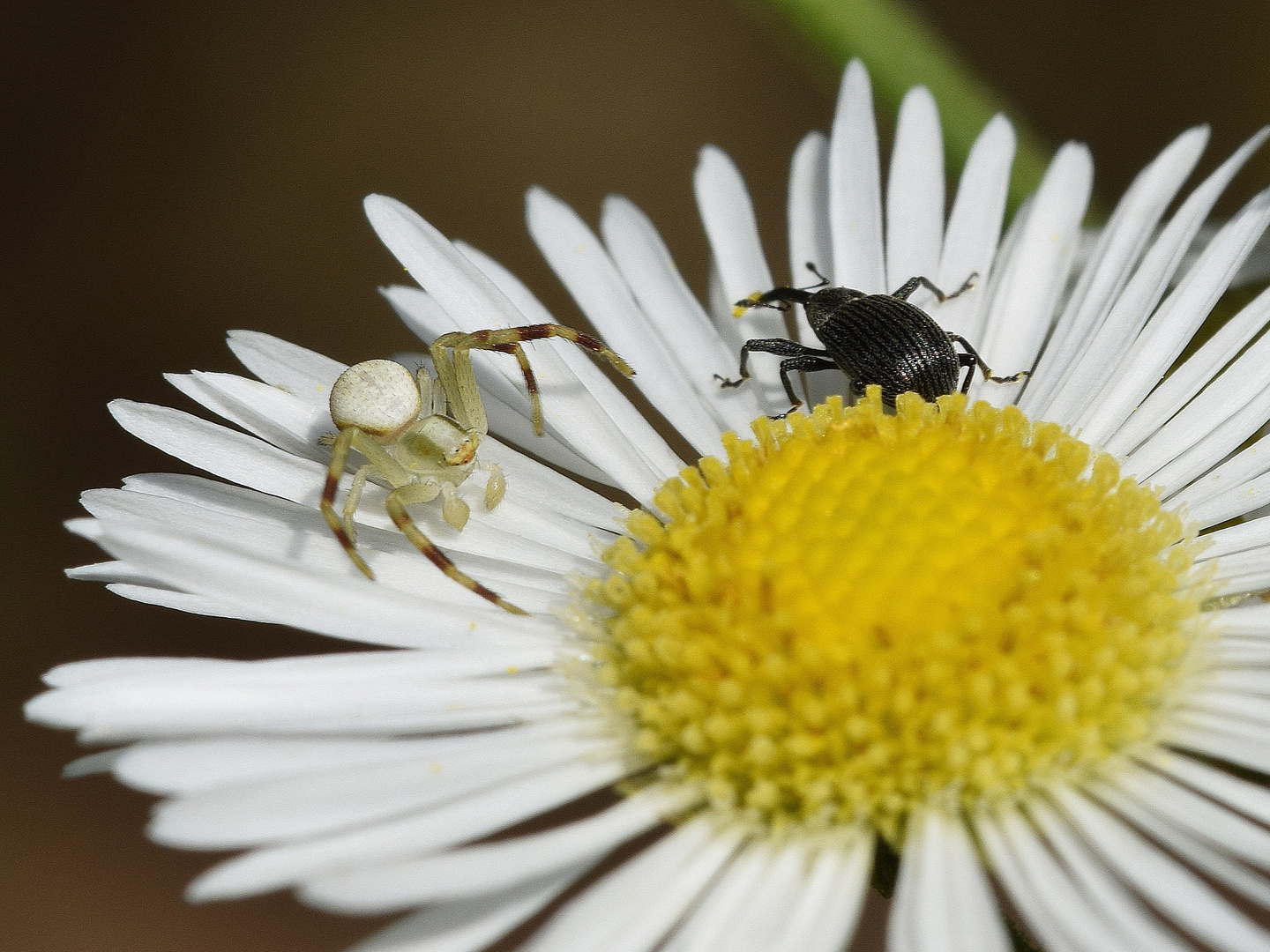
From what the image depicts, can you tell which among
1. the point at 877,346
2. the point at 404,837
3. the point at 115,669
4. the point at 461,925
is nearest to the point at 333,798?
the point at 404,837

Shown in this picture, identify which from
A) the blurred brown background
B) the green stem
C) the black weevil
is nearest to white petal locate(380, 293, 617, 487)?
the black weevil

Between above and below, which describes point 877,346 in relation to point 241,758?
above

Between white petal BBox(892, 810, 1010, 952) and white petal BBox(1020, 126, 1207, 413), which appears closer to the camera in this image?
white petal BBox(892, 810, 1010, 952)

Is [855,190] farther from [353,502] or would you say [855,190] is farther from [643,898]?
[643,898]

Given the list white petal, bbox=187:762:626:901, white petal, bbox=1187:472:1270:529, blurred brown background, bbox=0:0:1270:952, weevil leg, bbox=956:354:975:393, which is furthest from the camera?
blurred brown background, bbox=0:0:1270:952

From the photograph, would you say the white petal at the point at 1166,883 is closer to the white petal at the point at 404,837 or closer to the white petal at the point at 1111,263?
the white petal at the point at 404,837

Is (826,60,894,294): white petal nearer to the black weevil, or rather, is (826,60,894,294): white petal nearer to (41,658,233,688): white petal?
the black weevil

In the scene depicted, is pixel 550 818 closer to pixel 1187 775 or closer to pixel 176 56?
pixel 1187 775

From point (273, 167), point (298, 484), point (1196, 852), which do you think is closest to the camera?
point (1196, 852)
